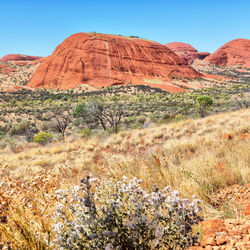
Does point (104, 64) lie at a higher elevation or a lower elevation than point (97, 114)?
higher

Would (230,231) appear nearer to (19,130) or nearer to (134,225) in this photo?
(134,225)

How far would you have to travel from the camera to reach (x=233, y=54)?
116 metres

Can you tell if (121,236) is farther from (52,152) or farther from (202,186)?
(52,152)

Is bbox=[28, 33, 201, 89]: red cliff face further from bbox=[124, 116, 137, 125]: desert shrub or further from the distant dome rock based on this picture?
the distant dome rock

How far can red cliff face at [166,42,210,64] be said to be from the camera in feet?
418

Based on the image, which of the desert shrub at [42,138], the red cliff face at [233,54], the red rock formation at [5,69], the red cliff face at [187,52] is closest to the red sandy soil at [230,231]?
the desert shrub at [42,138]

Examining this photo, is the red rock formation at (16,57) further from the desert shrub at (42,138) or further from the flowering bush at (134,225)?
the flowering bush at (134,225)

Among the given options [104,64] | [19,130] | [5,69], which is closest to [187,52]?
[104,64]

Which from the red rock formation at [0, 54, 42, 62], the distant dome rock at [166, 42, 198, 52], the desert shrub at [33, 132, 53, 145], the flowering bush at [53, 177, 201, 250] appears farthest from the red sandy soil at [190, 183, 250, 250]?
the distant dome rock at [166, 42, 198, 52]

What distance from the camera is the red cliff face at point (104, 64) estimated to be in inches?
2351

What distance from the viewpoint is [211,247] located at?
1.52m

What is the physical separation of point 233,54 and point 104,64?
9329cm

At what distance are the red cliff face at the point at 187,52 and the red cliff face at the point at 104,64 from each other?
6171 centimetres

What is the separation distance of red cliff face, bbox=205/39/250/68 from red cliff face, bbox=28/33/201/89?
58.1m
